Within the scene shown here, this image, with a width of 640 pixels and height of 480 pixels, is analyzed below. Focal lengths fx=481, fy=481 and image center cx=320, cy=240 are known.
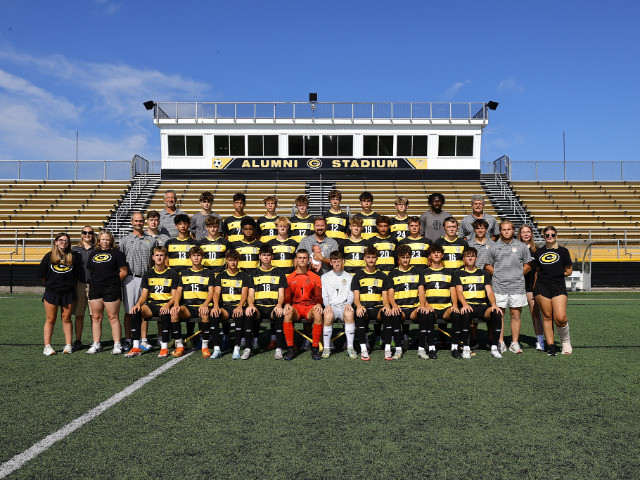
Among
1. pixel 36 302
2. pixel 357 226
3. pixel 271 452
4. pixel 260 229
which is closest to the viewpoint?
pixel 271 452

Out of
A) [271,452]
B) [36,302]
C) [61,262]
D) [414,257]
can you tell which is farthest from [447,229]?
[36,302]

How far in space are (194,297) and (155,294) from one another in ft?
1.75

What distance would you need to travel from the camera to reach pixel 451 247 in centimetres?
671

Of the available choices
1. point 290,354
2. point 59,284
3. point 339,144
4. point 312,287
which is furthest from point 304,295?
point 339,144

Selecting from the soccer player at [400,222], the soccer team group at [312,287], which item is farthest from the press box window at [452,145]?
the soccer team group at [312,287]

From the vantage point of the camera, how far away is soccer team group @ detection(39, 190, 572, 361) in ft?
20.6

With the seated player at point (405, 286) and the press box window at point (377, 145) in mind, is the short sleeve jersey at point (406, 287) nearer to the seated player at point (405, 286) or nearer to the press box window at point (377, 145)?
the seated player at point (405, 286)

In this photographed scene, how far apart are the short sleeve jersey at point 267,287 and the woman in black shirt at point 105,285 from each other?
1.80 metres

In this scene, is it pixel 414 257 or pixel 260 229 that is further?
pixel 260 229

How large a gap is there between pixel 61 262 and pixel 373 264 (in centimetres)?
409

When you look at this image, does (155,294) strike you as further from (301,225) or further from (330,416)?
(330,416)

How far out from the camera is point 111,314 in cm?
638

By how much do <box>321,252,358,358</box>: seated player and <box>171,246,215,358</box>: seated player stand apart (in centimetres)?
144

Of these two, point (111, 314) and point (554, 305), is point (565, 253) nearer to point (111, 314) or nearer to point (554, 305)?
point (554, 305)
